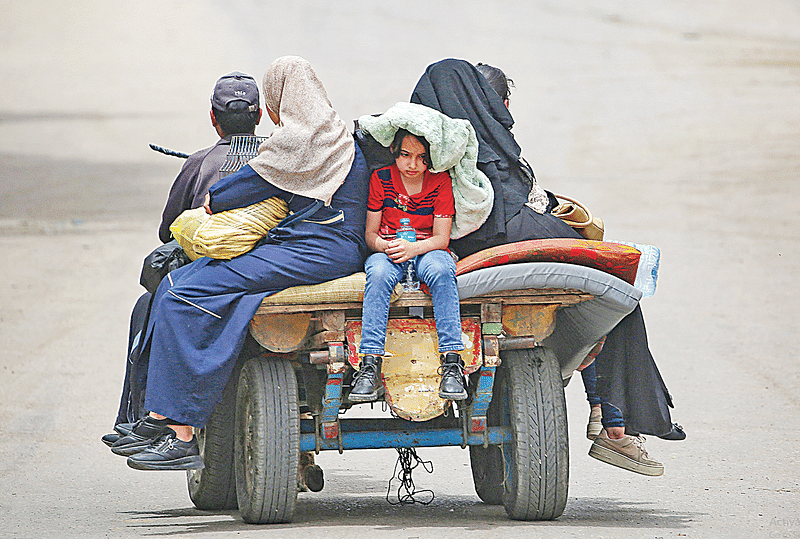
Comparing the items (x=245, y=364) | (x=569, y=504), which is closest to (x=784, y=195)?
(x=569, y=504)

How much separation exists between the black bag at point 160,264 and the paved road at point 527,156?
1161mm

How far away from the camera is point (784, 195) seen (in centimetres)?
2036

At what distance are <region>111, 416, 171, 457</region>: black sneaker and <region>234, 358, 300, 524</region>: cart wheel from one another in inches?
15.4

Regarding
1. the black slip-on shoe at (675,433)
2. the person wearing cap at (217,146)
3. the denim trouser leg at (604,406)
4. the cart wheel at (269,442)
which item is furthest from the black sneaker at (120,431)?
the black slip-on shoe at (675,433)

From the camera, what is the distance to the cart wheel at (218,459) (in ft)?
19.4

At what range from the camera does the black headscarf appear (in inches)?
218

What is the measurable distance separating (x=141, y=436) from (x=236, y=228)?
3.35 ft

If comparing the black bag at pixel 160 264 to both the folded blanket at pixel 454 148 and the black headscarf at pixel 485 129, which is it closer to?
the folded blanket at pixel 454 148

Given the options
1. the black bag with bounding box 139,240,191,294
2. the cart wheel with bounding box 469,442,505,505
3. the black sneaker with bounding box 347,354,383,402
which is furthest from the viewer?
the cart wheel with bounding box 469,442,505,505

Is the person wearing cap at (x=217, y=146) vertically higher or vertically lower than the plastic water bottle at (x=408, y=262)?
higher

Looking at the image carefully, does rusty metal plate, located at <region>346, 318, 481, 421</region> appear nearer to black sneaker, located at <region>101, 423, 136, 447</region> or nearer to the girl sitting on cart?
the girl sitting on cart

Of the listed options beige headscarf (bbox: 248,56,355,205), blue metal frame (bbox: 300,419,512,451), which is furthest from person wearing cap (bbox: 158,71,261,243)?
blue metal frame (bbox: 300,419,512,451)

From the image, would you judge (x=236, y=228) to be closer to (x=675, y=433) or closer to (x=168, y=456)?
(x=168, y=456)

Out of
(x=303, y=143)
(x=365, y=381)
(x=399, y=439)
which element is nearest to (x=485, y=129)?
(x=303, y=143)
